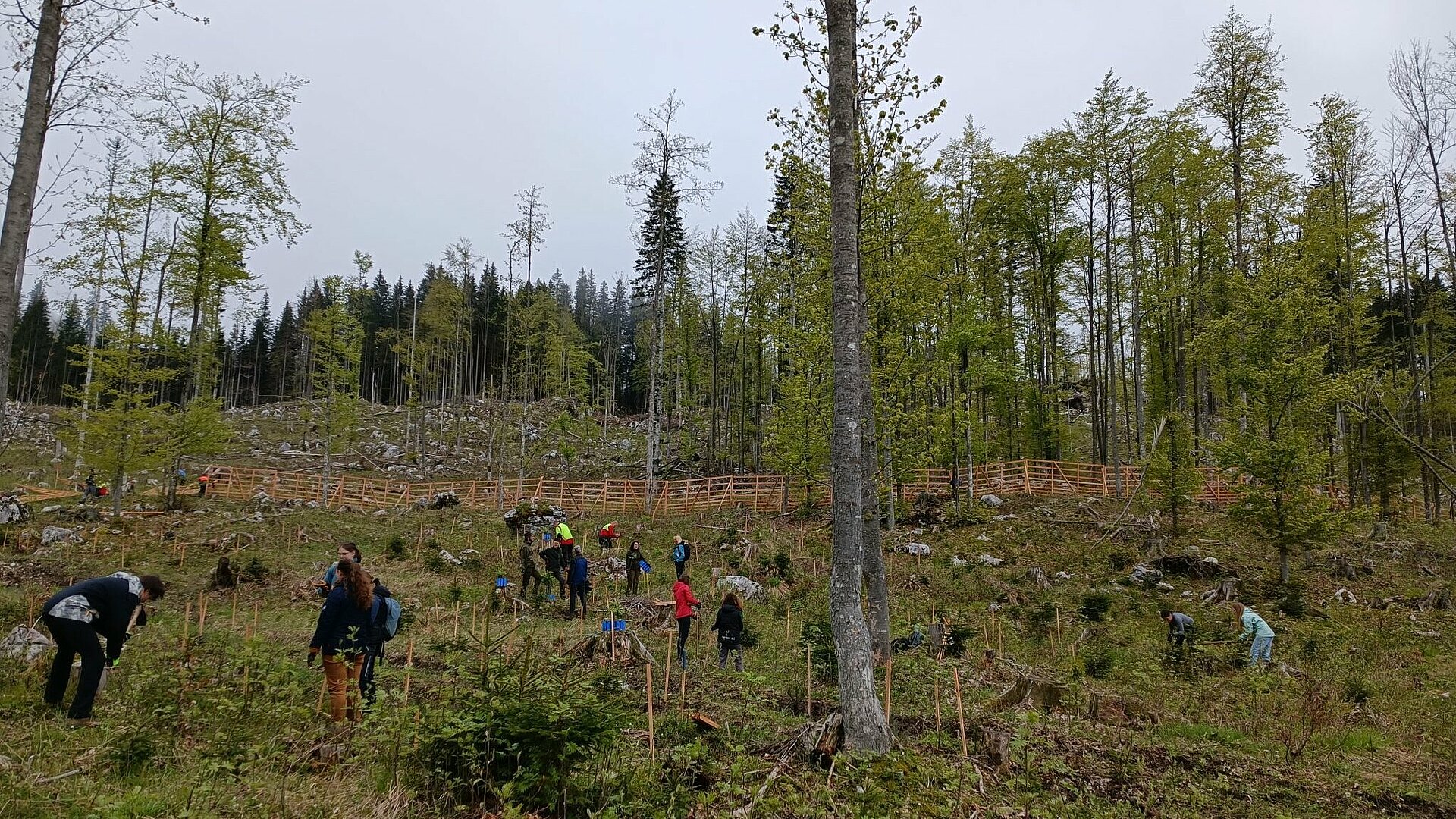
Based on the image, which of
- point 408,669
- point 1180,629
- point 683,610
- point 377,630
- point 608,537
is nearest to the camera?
point 408,669

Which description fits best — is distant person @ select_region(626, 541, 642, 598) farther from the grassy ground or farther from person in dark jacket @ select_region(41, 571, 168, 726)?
person in dark jacket @ select_region(41, 571, 168, 726)

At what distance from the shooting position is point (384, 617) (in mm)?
6160

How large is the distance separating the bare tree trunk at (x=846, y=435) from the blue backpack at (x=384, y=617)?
417cm

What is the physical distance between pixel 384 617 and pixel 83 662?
215cm

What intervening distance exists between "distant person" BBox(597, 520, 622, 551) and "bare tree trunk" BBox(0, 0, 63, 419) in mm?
12141

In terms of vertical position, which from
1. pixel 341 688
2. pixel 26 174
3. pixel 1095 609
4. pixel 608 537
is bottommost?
pixel 1095 609

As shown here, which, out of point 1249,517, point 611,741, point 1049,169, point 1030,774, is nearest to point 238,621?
point 611,741

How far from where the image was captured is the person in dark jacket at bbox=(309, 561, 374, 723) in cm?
566

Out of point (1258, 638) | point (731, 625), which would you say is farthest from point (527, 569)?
point (1258, 638)

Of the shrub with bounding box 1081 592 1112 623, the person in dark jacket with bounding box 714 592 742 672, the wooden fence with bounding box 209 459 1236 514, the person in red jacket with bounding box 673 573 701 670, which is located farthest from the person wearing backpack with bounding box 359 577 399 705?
the wooden fence with bounding box 209 459 1236 514

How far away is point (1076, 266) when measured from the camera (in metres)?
26.3

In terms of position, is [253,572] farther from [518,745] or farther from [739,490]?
[739,490]

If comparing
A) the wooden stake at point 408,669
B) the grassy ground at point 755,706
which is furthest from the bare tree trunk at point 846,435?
the wooden stake at point 408,669

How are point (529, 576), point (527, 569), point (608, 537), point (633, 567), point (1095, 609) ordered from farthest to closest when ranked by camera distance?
point (608, 537) → point (633, 567) → point (529, 576) → point (527, 569) → point (1095, 609)
